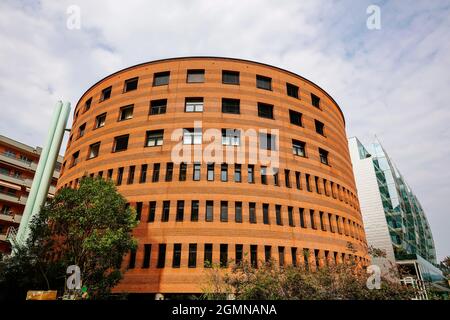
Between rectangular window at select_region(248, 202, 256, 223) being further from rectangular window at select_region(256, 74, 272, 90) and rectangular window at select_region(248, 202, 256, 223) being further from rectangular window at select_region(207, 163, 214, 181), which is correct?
rectangular window at select_region(256, 74, 272, 90)

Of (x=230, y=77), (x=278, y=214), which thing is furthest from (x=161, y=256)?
(x=230, y=77)

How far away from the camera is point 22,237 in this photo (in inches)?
930

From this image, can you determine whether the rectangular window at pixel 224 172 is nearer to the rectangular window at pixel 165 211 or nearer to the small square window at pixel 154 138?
the rectangular window at pixel 165 211

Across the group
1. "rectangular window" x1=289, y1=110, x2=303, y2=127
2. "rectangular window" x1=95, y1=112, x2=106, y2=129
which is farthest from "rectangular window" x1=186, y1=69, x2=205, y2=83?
"rectangular window" x1=95, y1=112, x2=106, y2=129

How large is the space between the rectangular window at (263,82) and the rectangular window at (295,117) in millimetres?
3596

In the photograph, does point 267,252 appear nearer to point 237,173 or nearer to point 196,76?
point 237,173

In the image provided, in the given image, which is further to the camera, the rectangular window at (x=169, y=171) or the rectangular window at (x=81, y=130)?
the rectangular window at (x=81, y=130)

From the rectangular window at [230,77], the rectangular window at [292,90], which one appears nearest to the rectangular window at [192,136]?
the rectangular window at [230,77]

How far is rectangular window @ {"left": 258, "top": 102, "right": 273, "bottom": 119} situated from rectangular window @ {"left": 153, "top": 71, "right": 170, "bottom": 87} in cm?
1012

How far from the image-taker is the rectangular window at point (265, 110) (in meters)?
27.9

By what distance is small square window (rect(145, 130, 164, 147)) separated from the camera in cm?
A: 2623
